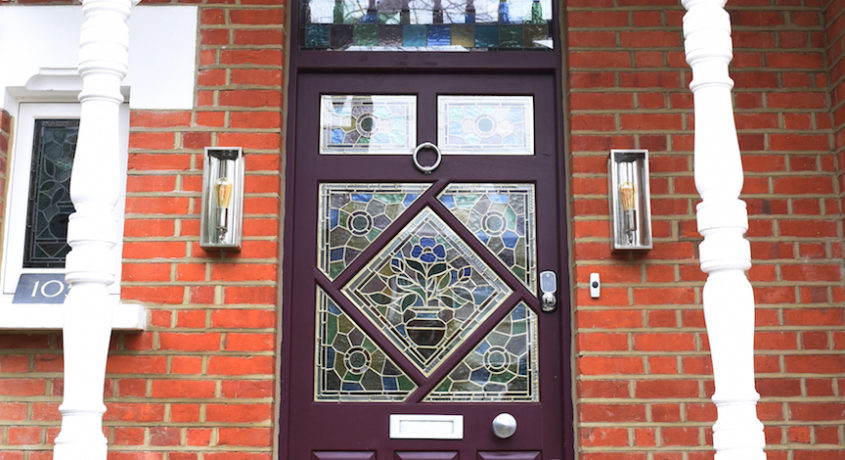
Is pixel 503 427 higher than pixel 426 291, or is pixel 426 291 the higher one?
pixel 426 291

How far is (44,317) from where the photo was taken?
11.5ft

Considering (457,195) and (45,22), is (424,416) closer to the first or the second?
(457,195)

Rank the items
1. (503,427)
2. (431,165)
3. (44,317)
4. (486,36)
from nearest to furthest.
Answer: (44,317)
(503,427)
(431,165)
(486,36)

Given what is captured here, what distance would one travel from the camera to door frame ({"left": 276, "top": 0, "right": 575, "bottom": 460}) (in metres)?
3.68

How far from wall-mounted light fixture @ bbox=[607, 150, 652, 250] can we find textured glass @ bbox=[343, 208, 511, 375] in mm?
520

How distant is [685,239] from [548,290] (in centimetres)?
56

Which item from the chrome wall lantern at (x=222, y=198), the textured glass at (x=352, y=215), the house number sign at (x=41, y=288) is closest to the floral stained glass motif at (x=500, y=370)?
the textured glass at (x=352, y=215)

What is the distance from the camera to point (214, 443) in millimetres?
3480

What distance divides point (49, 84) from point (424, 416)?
2.01 meters

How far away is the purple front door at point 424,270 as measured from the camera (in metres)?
3.68

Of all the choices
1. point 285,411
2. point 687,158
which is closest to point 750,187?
point 687,158

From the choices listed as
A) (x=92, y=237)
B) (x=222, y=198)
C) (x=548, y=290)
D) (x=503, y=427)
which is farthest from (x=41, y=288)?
(x=548, y=290)

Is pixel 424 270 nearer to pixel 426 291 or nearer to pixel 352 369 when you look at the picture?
pixel 426 291

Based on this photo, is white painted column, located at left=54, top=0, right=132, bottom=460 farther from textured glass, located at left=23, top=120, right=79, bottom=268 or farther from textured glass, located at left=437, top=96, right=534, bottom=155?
textured glass, located at left=437, top=96, right=534, bottom=155
